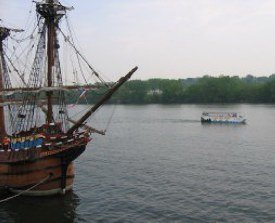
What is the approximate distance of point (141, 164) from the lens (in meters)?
52.3

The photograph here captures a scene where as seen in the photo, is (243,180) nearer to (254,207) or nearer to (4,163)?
(254,207)

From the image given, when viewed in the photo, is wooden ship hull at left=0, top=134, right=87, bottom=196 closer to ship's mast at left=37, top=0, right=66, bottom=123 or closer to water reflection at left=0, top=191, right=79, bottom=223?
water reflection at left=0, top=191, right=79, bottom=223

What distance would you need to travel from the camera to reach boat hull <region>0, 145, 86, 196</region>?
3662 centimetres

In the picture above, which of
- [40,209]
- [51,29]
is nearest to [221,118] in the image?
[51,29]

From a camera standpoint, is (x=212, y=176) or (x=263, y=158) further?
(x=263, y=158)

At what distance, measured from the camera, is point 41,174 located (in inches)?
1443

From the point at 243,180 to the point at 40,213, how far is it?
19572 mm

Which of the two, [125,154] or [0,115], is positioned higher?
[0,115]

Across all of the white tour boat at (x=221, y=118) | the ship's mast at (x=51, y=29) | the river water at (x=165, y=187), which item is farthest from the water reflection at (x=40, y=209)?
the white tour boat at (x=221, y=118)

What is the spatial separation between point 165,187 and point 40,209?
11.6 metres

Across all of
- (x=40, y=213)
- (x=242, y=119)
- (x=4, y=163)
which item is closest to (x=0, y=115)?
(x=4, y=163)

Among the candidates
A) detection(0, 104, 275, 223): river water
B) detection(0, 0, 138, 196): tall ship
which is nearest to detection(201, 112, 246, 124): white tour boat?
detection(0, 104, 275, 223): river water

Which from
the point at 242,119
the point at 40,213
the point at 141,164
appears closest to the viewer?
the point at 40,213

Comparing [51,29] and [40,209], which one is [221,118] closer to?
[51,29]
